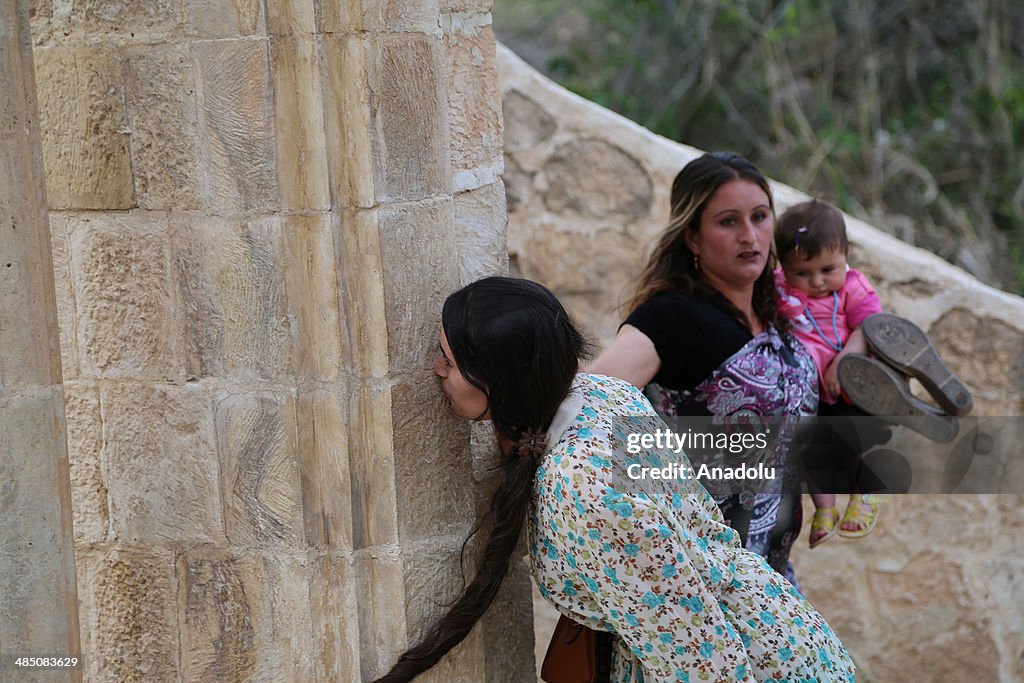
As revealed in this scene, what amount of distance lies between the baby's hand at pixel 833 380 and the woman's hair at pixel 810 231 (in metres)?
0.34

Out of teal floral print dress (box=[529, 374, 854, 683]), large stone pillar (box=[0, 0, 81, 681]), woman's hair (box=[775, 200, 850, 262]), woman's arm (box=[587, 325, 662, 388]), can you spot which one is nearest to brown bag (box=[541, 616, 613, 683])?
teal floral print dress (box=[529, 374, 854, 683])

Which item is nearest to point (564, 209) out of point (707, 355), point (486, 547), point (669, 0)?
point (707, 355)

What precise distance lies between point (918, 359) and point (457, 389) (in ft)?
5.02

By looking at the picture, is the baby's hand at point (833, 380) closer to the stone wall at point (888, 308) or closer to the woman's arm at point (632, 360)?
the woman's arm at point (632, 360)

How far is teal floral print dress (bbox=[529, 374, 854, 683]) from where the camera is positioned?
1.92 meters

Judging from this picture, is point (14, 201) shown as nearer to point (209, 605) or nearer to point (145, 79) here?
point (145, 79)

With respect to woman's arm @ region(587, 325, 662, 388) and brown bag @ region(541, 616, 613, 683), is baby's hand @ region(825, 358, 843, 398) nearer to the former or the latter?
woman's arm @ region(587, 325, 662, 388)

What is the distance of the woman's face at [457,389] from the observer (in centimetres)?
203

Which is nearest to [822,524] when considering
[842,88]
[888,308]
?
[888,308]

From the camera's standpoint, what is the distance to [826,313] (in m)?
3.25

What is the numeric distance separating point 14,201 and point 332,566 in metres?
0.91

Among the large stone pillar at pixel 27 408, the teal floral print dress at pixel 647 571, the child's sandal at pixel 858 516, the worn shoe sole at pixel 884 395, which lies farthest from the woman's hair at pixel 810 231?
the large stone pillar at pixel 27 408

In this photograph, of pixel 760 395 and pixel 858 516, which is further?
pixel 858 516

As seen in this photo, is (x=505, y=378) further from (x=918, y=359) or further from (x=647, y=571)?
(x=918, y=359)
